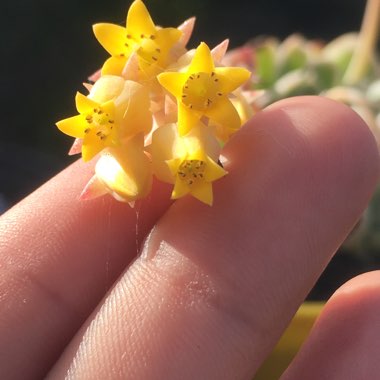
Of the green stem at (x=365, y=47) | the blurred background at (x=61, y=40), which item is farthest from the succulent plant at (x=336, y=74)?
the blurred background at (x=61, y=40)

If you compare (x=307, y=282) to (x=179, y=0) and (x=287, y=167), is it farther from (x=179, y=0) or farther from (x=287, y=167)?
(x=179, y=0)

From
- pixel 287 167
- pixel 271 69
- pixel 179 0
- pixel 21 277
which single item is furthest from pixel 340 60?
pixel 21 277

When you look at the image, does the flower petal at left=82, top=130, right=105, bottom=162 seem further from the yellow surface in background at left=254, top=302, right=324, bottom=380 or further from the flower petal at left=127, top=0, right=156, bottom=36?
the yellow surface in background at left=254, top=302, right=324, bottom=380

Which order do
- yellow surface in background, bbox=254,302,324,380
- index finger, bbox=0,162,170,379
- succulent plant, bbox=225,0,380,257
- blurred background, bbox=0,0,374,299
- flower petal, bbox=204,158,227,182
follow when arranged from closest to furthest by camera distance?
flower petal, bbox=204,158,227,182
index finger, bbox=0,162,170,379
yellow surface in background, bbox=254,302,324,380
succulent plant, bbox=225,0,380,257
blurred background, bbox=0,0,374,299

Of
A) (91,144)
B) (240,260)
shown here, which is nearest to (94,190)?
(91,144)

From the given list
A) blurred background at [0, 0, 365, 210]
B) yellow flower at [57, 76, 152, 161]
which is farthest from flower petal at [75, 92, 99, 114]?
blurred background at [0, 0, 365, 210]

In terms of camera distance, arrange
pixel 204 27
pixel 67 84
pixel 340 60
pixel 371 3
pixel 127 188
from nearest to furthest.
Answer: pixel 127 188
pixel 371 3
pixel 340 60
pixel 67 84
pixel 204 27
